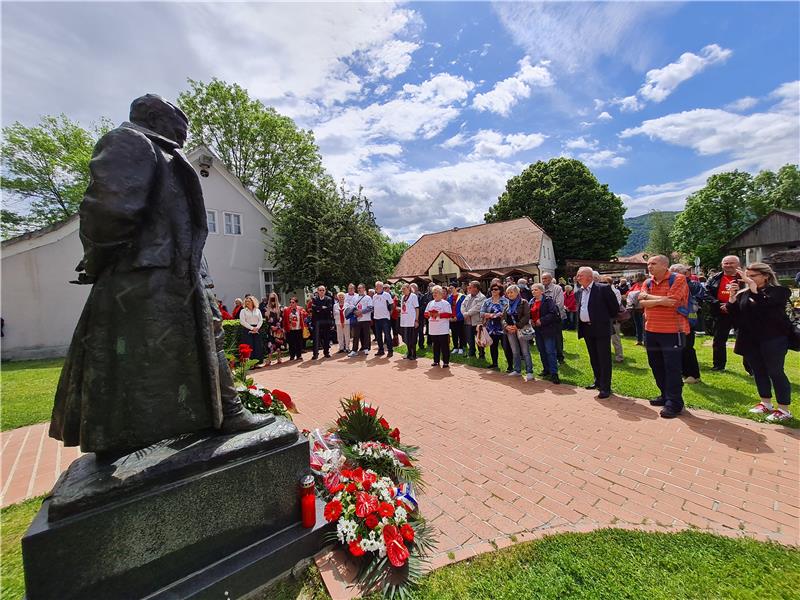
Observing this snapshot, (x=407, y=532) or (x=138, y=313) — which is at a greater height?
(x=138, y=313)

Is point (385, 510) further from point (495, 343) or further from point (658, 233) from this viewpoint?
point (658, 233)

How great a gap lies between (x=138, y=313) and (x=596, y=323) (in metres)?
6.09

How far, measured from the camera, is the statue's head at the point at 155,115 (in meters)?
2.40

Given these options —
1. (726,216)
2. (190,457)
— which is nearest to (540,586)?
(190,457)

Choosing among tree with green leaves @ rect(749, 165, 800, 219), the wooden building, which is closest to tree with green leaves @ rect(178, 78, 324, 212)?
the wooden building

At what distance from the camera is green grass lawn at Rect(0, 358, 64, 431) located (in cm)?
582

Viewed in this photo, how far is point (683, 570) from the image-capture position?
2275mm

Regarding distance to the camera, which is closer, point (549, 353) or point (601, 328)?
point (601, 328)

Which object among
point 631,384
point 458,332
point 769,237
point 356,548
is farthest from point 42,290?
point 769,237

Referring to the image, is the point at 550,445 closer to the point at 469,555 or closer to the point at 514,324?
the point at 469,555

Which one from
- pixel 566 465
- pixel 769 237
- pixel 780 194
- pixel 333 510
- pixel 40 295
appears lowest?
pixel 566 465

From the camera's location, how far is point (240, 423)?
252 cm

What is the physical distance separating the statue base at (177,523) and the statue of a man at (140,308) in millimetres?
225

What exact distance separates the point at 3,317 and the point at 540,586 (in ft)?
60.3
